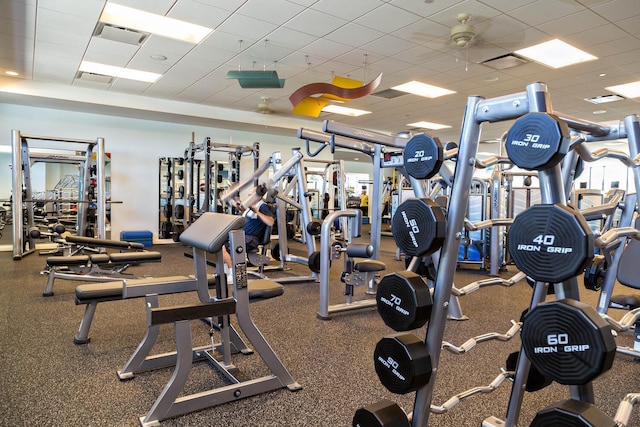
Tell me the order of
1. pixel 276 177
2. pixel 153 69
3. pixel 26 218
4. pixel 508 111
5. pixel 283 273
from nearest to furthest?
1. pixel 508 111
2. pixel 276 177
3. pixel 283 273
4. pixel 153 69
5. pixel 26 218

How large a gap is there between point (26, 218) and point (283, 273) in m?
4.35

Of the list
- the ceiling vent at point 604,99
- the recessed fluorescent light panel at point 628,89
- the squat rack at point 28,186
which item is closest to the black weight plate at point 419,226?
the squat rack at point 28,186

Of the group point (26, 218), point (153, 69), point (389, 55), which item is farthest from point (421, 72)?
point (26, 218)

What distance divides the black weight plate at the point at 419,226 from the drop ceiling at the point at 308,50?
324 cm

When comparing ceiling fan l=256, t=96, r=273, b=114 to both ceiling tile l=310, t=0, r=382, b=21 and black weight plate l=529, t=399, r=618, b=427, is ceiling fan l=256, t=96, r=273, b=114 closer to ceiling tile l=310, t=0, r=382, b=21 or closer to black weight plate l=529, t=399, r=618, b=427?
ceiling tile l=310, t=0, r=382, b=21

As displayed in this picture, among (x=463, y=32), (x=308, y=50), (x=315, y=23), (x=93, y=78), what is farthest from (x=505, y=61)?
(x=93, y=78)

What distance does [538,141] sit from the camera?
38.9 inches

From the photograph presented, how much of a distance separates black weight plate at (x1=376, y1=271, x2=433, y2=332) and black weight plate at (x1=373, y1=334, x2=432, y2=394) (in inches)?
1.8

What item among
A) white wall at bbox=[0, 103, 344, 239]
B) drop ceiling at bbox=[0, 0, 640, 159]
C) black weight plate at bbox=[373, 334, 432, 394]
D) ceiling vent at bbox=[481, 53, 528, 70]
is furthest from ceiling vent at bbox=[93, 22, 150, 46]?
black weight plate at bbox=[373, 334, 432, 394]

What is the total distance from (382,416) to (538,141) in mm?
851

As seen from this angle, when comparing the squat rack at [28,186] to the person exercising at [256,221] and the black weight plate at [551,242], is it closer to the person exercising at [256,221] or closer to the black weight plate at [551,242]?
the person exercising at [256,221]

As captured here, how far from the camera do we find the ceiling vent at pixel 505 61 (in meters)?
5.27

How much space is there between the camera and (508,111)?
1.18m

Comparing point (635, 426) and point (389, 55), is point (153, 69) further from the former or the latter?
point (635, 426)
